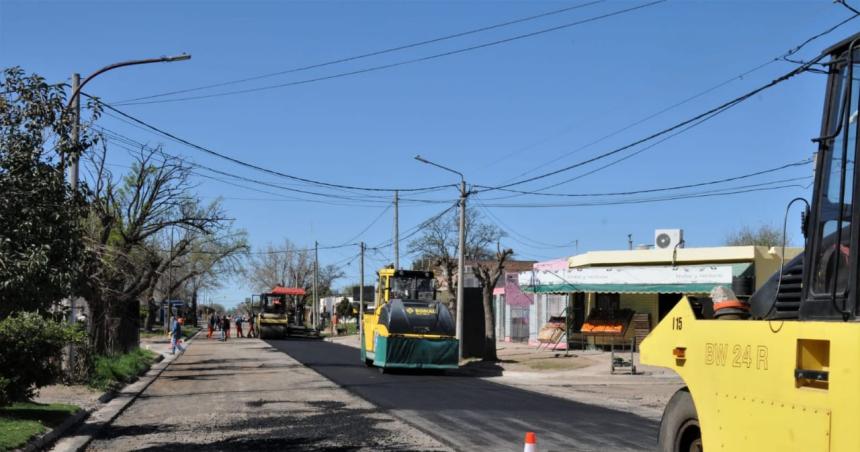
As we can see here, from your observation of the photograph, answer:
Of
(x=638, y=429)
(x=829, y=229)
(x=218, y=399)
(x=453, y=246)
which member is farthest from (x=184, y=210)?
(x=453, y=246)

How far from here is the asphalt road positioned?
11.8 m

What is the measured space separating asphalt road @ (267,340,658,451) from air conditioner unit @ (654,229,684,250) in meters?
13.8

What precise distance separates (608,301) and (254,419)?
72.2 feet

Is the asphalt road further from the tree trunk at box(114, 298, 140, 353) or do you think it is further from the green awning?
the green awning

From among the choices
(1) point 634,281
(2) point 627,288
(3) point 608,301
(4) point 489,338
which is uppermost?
(1) point 634,281

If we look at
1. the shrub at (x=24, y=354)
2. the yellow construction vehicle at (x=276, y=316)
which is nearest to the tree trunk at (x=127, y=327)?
the shrub at (x=24, y=354)

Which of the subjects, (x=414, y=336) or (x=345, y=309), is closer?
(x=414, y=336)

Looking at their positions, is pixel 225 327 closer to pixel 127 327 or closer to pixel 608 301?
pixel 127 327

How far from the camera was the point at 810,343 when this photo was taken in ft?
15.3

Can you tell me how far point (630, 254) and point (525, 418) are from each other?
20.3m

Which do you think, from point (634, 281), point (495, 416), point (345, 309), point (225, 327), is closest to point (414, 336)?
point (634, 281)

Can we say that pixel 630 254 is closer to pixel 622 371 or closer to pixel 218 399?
pixel 622 371

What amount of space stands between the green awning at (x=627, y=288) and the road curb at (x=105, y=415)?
47.4ft

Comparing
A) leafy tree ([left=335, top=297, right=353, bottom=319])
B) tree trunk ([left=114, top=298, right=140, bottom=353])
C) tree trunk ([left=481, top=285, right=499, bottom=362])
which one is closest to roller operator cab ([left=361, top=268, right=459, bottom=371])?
tree trunk ([left=481, top=285, right=499, bottom=362])
